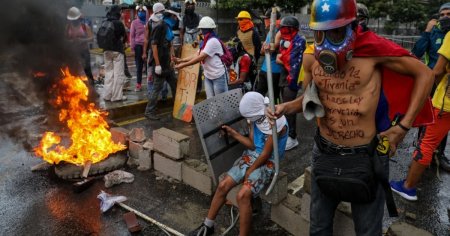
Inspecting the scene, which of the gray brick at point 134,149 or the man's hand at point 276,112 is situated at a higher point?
the man's hand at point 276,112

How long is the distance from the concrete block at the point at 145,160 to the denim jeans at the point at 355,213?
2.75 m

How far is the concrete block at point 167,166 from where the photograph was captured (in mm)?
4578

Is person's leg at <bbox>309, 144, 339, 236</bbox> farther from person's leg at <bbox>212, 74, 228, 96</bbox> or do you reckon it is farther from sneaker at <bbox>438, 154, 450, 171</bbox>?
person's leg at <bbox>212, 74, 228, 96</bbox>

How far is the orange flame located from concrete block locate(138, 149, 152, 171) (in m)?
0.33

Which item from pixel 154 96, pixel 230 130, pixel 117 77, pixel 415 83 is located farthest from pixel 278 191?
pixel 117 77

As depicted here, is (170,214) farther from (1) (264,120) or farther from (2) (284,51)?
(2) (284,51)

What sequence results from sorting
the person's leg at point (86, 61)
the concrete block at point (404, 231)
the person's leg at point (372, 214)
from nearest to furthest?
the person's leg at point (372, 214), the concrete block at point (404, 231), the person's leg at point (86, 61)

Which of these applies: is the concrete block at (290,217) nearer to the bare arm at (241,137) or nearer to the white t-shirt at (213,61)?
the bare arm at (241,137)

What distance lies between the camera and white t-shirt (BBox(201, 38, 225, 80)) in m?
5.93

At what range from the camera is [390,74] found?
2.37m

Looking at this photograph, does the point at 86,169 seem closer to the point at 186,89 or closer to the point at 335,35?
the point at 186,89

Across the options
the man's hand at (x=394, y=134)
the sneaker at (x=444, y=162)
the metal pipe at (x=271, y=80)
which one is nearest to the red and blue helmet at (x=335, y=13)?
the metal pipe at (x=271, y=80)

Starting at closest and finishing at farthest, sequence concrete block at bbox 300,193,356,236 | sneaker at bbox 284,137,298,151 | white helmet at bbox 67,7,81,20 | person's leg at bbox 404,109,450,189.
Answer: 1. concrete block at bbox 300,193,356,236
2. person's leg at bbox 404,109,450,189
3. sneaker at bbox 284,137,298,151
4. white helmet at bbox 67,7,81,20

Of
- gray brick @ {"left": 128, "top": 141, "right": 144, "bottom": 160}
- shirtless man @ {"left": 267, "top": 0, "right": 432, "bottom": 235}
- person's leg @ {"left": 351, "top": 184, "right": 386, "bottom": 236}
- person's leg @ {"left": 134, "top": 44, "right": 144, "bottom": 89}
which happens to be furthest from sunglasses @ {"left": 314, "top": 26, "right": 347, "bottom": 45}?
person's leg @ {"left": 134, "top": 44, "right": 144, "bottom": 89}
